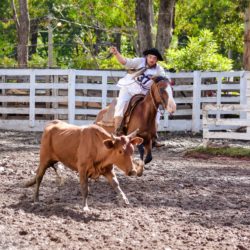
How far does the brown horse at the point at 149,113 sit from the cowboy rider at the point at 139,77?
0.24 metres

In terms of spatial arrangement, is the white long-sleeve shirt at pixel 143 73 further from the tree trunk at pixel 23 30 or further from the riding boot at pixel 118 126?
the tree trunk at pixel 23 30

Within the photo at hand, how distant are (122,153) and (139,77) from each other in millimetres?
4728

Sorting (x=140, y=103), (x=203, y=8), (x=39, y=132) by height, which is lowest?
(x=39, y=132)

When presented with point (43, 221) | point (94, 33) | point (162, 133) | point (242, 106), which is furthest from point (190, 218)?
point (94, 33)

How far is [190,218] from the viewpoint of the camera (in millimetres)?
9250

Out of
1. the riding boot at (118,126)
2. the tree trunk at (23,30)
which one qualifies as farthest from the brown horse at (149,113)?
the tree trunk at (23,30)

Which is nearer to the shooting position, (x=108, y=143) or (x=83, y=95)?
(x=108, y=143)

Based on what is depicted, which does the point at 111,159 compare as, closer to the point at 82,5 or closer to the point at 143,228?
the point at 143,228

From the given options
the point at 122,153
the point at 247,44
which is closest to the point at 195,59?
the point at 247,44

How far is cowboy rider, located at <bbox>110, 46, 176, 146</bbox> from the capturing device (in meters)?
13.3

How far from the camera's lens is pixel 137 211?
9508 millimetres

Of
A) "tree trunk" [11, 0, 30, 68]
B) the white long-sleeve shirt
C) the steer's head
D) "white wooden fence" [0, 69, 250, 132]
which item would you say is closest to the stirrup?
the white long-sleeve shirt

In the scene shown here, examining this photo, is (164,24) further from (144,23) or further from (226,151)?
(226,151)

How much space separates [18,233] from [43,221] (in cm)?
77
